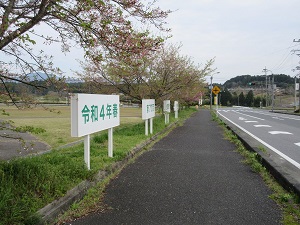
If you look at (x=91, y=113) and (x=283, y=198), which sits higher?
→ (x=91, y=113)

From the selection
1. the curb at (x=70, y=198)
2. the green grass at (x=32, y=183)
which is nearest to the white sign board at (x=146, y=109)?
the curb at (x=70, y=198)

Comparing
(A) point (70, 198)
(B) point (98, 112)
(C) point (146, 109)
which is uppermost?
(B) point (98, 112)

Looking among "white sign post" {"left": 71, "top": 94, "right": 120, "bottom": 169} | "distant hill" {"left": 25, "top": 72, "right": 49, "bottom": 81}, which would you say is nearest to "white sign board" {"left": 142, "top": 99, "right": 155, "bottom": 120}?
"white sign post" {"left": 71, "top": 94, "right": 120, "bottom": 169}

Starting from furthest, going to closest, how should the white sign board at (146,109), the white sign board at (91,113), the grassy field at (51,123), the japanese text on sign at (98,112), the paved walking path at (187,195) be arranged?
the white sign board at (146,109), the japanese text on sign at (98,112), the white sign board at (91,113), the grassy field at (51,123), the paved walking path at (187,195)

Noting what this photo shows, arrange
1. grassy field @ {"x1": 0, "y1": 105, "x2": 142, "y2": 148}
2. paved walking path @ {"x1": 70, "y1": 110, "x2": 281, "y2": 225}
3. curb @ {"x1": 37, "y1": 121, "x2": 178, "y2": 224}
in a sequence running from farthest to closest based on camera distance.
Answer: grassy field @ {"x1": 0, "y1": 105, "x2": 142, "y2": 148} → paved walking path @ {"x1": 70, "y1": 110, "x2": 281, "y2": 225} → curb @ {"x1": 37, "y1": 121, "x2": 178, "y2": 224}

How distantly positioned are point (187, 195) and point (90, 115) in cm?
222

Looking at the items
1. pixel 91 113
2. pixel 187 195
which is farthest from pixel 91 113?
pixel 187 195

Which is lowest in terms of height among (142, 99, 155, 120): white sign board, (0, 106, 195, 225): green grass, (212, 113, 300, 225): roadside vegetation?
(212, 113, 300, 225): roadside vegetation

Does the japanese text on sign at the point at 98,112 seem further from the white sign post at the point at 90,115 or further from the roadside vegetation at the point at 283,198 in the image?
the roadside vegetation at the point at 283,198

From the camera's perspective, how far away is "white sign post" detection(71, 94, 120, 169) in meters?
4.79

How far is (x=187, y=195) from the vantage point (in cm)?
454

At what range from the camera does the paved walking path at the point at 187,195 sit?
3.67 metres

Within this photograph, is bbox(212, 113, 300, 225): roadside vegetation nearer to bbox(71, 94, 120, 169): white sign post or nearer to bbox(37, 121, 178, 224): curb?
bbox(37, 121, 178, 224): curb

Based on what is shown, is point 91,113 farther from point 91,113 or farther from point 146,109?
point 146,109
